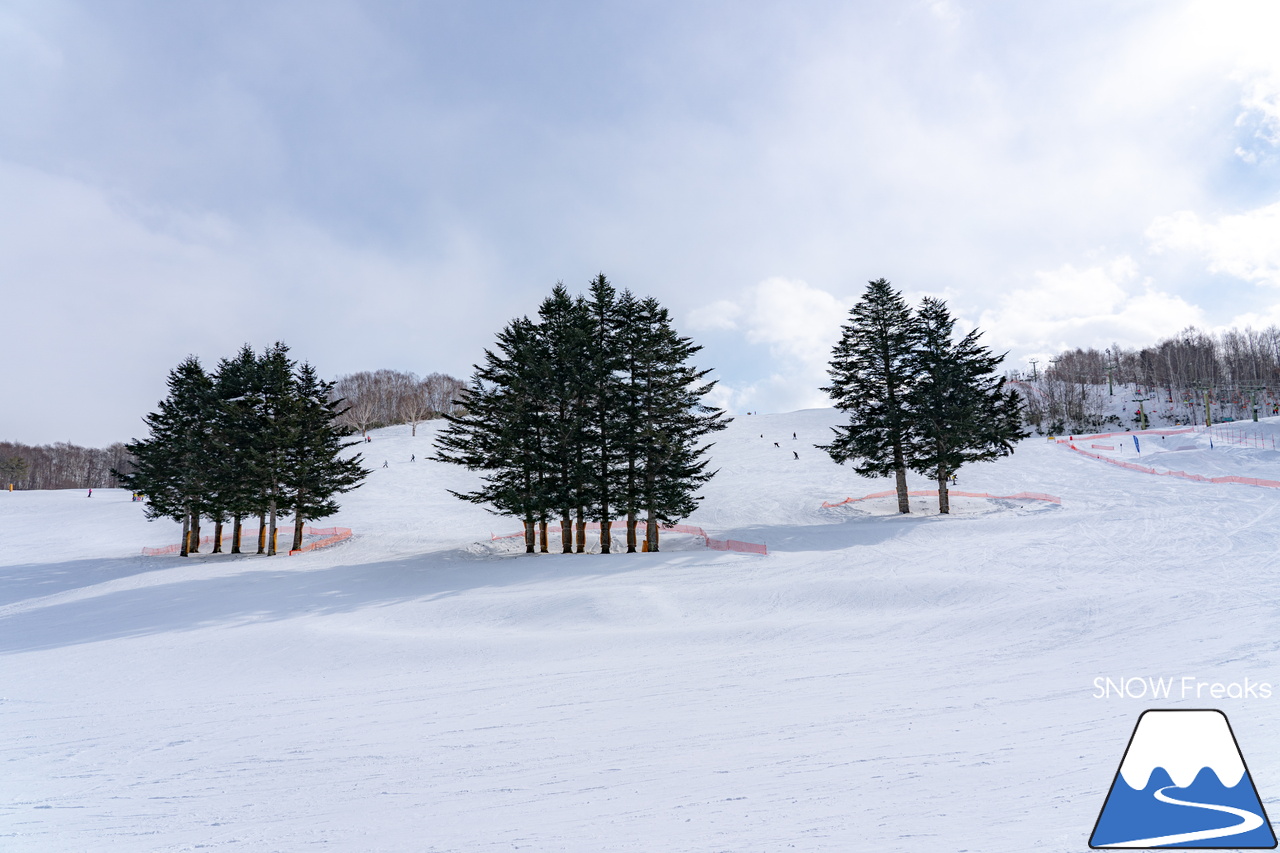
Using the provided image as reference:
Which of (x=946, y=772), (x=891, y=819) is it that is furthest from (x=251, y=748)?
(x=946, y=772)

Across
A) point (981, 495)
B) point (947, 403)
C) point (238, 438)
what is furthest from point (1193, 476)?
point (238, 438)

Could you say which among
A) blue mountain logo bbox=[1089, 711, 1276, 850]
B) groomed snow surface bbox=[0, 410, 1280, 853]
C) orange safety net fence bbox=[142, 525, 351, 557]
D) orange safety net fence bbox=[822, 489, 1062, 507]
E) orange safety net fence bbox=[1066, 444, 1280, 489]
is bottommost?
groomed snow surface bbox=[0, 410, 1280, 853]

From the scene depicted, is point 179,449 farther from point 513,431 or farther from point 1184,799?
point 1184,799

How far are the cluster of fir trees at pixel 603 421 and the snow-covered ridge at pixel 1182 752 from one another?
1861 cm

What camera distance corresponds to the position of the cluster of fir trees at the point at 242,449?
1168 inches

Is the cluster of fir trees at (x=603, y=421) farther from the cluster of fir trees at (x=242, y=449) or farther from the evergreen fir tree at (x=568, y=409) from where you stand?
the cluster of fir trees at (x=242, y=449)

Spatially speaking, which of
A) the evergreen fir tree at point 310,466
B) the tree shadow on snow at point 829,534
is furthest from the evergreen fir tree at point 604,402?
the evergreen fir tree at point 310,466

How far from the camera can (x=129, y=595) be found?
20938 millimetres

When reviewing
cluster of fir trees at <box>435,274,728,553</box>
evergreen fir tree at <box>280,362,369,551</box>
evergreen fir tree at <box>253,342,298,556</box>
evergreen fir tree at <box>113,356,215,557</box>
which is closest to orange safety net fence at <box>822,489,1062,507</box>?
cluster of fir trees at <box>435,274,728,553</box>

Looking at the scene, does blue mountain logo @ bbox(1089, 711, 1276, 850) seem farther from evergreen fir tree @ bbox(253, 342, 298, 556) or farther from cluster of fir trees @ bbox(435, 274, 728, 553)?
evergreen fir tree @ bbox(253, 342, 298, 556)

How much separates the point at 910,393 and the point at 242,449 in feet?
124

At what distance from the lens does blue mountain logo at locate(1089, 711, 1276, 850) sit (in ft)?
15.9

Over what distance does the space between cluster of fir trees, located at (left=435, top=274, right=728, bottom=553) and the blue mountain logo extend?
62.4 feet

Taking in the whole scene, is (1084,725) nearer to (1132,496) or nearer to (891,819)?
(891,819)
